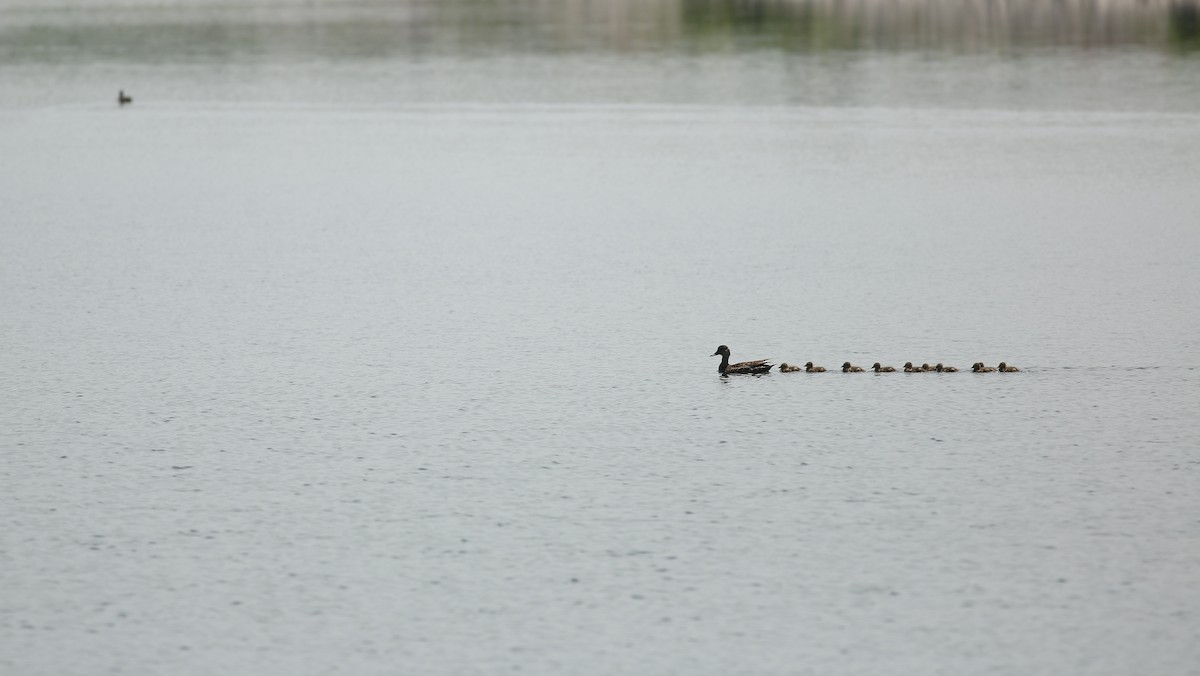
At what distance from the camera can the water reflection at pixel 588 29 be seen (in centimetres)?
7175

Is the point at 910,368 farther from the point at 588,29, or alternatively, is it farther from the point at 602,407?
the point at 588,29

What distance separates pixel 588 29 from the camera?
92.8 m

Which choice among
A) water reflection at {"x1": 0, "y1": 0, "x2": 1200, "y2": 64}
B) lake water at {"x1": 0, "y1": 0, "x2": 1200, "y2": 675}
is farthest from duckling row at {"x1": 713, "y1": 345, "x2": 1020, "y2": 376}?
water reflection at {"x1": 0, "y1": 0, "x2": 1200, "y2": 64}

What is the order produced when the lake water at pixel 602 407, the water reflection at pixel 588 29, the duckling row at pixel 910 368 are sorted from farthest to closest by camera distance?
the water reflection at pixel 588 29 → the duckling row at pixel 910 368 → the lake water at pixel 602 407

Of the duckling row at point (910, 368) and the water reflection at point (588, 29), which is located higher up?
the duckling row at point (910, 368)

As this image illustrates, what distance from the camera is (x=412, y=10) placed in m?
124

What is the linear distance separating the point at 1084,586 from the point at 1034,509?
154 centimetres

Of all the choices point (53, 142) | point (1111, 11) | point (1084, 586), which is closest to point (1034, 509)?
point (1084, 586)

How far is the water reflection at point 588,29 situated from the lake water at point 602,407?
3705cm

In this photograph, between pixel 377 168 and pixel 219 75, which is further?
pixel 219 75

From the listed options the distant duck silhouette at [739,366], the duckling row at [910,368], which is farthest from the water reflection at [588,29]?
the distant duck silhouette at [739,366]

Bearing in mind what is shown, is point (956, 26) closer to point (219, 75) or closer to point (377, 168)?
point (219, 75)

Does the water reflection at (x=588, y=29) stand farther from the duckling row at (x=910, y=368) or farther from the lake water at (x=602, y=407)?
the duckling row at (x=910, y=368)

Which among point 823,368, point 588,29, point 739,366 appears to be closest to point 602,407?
point 739,366
